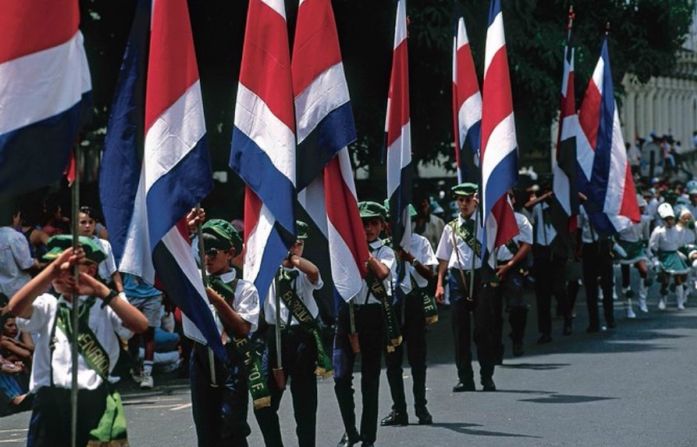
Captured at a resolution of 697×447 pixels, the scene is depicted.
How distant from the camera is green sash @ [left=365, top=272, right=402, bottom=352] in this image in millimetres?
12781

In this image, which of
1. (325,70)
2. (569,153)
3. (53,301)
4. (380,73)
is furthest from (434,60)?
(53,301)

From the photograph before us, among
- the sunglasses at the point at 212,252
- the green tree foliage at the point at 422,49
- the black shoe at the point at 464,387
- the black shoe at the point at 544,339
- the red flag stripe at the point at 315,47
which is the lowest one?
the black shoe at the point at 464,387

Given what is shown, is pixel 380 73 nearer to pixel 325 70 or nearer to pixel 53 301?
pixel 325 70

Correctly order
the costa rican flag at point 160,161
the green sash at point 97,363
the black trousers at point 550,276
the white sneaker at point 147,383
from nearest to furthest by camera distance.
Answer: the green sash at point 97,363 < the costa rican flag at point 160,161 < the white sneaker at point 147,383 < the black trousers at point 550,276

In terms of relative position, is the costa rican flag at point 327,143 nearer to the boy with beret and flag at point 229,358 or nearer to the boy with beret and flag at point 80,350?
the boy with beret and flag at point 229,358

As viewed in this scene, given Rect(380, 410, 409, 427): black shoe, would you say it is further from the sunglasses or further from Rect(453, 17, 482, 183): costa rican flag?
the sunglasses

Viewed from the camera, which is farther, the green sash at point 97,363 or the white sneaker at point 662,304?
the white sneaker at point 662,304

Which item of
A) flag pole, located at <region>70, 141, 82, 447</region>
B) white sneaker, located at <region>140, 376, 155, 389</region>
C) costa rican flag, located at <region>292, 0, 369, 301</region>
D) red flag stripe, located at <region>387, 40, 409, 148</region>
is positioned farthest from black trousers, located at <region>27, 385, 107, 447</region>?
white sneaker, located at <region>140, 376, 155, 389</region>

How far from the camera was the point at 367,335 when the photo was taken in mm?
12719

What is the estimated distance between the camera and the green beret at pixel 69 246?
27.5ft

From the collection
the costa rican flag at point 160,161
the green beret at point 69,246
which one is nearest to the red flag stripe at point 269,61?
the costa rican flag at point 160,161

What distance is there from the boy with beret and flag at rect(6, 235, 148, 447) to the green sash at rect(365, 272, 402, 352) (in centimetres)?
429

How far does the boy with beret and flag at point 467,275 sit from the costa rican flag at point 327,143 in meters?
3.84

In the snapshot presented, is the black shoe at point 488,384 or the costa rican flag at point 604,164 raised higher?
the costa rican flag at point 604,164
